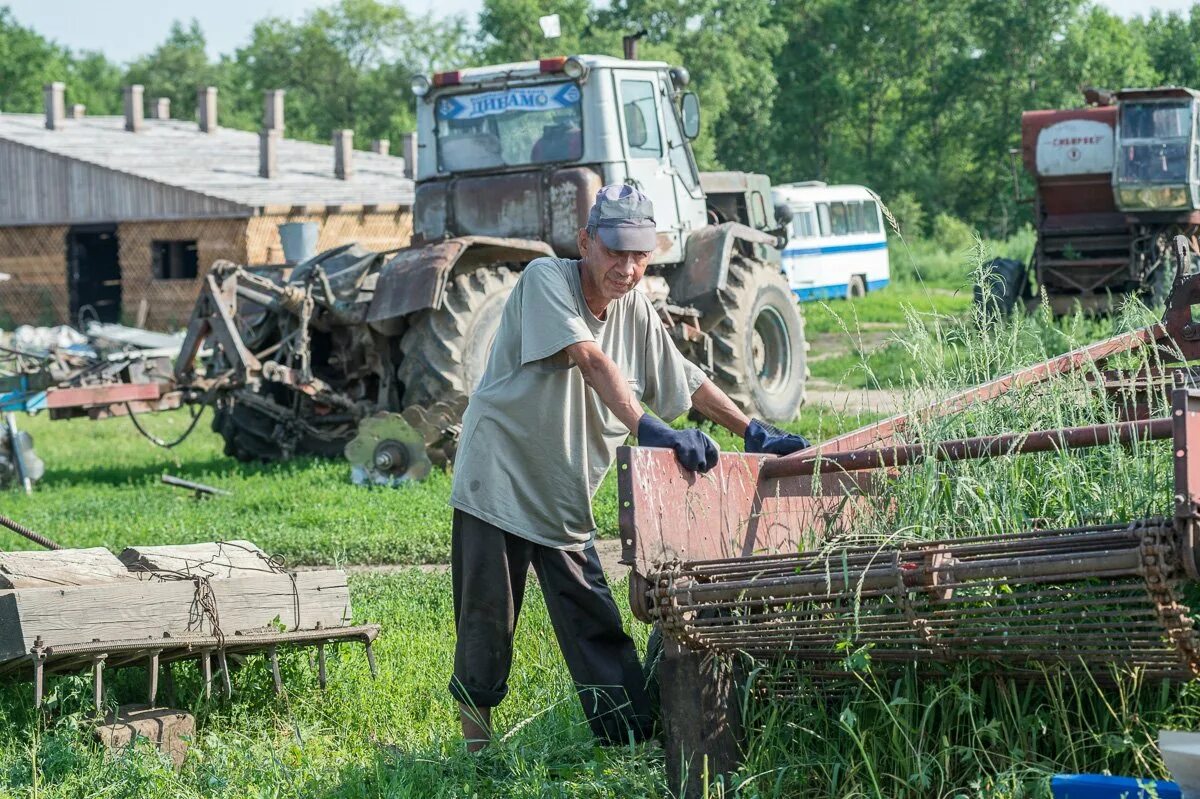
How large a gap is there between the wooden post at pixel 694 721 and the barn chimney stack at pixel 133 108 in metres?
33.1

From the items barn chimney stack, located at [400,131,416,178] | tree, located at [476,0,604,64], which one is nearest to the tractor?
barn chimney stack, located at [400,131,416,178]

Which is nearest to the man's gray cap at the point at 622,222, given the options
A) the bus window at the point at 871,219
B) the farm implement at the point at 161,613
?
the farm implement at the point at 161,613

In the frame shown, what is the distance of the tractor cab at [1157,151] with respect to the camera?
15336 millimetres

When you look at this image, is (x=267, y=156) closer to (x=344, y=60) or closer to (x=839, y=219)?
(x=839, y=219)

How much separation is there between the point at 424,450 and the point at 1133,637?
7112mm

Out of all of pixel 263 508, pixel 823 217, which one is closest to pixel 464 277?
pixel 263 508

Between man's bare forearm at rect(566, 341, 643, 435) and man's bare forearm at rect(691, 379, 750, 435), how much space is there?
427 millimetres

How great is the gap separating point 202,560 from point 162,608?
53 centimetres

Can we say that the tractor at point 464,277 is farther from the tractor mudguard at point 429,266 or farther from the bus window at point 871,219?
the bus window at point 871,219

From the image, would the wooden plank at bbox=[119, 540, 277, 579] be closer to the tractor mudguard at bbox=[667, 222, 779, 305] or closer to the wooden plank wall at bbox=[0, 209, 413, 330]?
the tractor mudguard at bbox=[667, 222, 779, 305]

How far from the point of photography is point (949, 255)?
36.0m

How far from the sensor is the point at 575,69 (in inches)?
424

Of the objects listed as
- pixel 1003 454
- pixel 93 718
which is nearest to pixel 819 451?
pixel 1003 454

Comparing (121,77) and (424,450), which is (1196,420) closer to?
(424,450)
